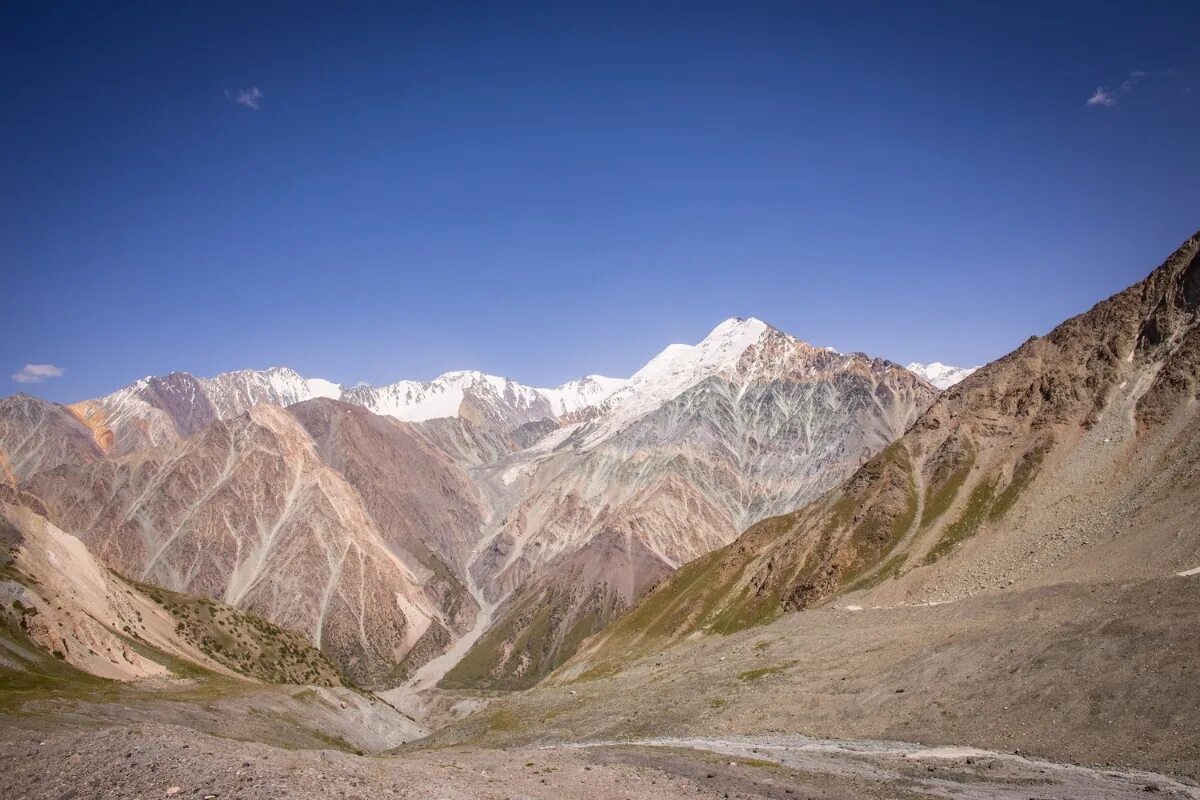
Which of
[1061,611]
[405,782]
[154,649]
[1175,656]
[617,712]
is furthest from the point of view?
[154,649]

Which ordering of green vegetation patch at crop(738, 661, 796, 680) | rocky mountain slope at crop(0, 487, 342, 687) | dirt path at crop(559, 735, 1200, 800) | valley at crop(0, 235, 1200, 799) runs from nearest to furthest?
dirt path at crop(559, 735, 1200, 800)
valley at crop(0, 235, 1200, 799)
green vegetation patch at crop(738, 661, 796, 680)
rocky mountain slope at crop(0, 487, 342, 687)

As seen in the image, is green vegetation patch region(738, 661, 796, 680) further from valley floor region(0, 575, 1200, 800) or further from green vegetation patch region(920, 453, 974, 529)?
green vegetation patch region(920, 453, 974, 529)

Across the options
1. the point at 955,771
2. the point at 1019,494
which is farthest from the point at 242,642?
the point at 1019,494

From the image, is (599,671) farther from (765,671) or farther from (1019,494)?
(1019,494)

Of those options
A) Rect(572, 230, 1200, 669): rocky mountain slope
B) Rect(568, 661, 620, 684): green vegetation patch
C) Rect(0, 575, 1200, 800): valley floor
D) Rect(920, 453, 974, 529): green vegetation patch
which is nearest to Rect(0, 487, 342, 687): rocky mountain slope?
Rect(0, 575, 1200, 800): valley floor

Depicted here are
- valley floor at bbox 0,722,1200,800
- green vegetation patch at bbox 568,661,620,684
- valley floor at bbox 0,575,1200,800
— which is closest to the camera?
valley floor at bbox 0,722,1200,800

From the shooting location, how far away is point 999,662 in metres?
42.3

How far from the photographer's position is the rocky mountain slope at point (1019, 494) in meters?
68.8

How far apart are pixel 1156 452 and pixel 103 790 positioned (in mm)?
92028

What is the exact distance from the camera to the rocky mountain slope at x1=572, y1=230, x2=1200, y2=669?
6881 cm

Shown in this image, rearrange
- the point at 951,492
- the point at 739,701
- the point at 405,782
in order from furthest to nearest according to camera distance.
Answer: the point at 951,492 → the point at 739,701 → the point at 405,782

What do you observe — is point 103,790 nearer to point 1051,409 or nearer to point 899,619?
point 899,619

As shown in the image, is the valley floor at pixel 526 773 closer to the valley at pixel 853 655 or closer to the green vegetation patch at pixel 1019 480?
the valley at pixel 853 655

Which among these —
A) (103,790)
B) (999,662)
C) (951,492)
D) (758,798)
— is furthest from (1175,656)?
(951,492)
